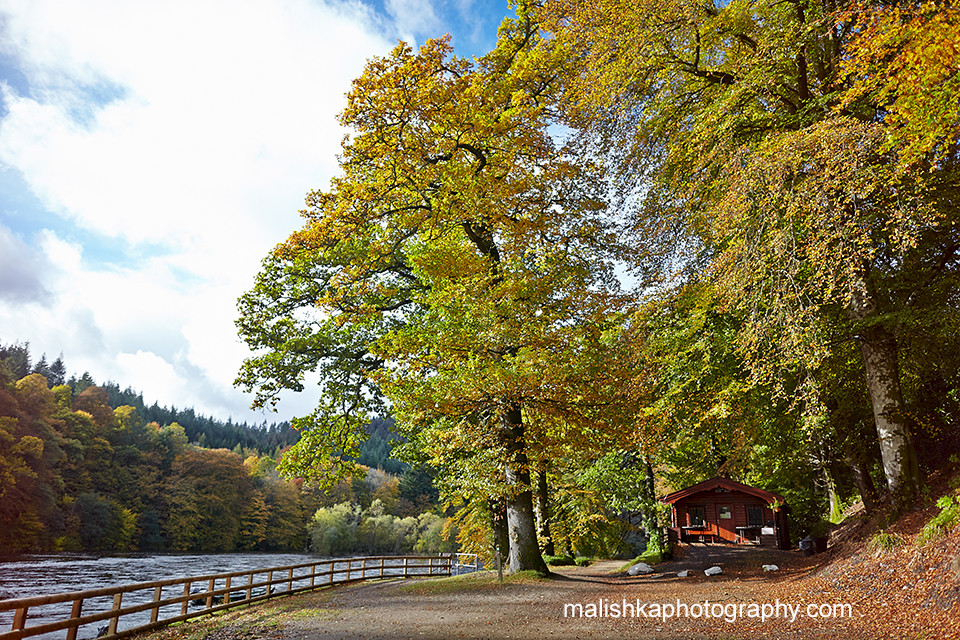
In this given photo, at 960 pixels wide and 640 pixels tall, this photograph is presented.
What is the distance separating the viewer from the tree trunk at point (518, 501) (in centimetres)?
1303

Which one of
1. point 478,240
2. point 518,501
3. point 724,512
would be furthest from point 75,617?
point 724,512

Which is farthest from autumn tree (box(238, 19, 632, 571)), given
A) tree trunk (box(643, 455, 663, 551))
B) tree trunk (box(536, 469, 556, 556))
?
tree trunk (box(643, 455, 663, 551))

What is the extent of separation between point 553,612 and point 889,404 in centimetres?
736

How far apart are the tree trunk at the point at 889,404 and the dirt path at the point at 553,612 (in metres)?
2.86

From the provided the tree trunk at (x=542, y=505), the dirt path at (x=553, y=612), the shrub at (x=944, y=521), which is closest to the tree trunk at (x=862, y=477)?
the dirt path at (x=553, y=612)

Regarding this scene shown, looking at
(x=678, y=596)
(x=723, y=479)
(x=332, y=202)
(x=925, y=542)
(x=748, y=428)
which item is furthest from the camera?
(x=723, y=479)

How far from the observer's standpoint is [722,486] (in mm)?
25719

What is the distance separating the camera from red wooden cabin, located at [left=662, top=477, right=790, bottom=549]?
81.8ft

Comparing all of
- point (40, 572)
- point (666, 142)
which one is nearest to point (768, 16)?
point (666, 142)

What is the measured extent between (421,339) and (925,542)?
31.6 feet

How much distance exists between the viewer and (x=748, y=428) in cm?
1188

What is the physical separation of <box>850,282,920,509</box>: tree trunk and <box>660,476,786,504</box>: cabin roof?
15.9 metres

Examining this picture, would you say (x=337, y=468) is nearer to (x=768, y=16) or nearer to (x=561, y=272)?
(x=561, y=272)

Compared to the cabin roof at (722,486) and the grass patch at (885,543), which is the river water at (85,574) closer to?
the grass patch at (885,543)
